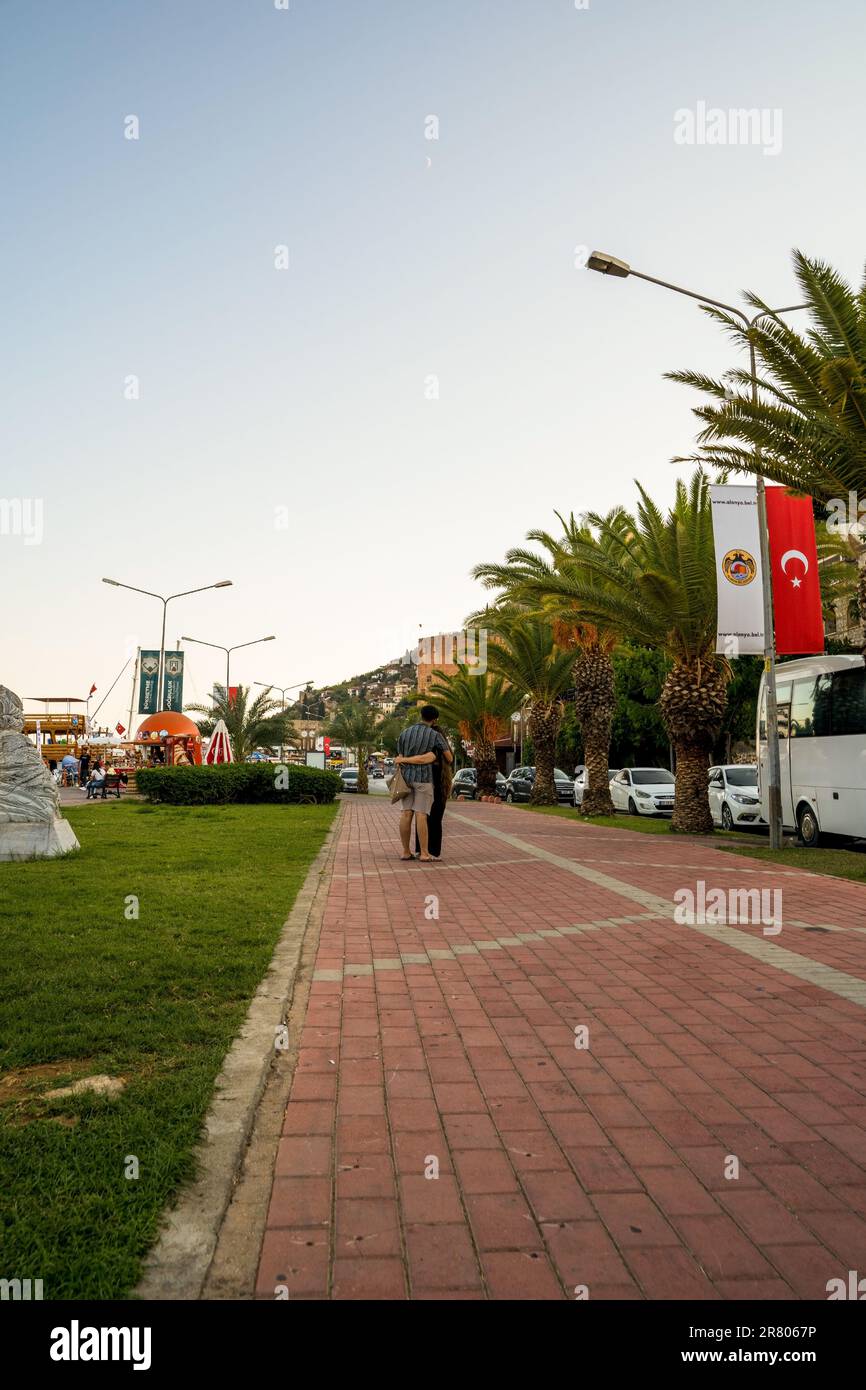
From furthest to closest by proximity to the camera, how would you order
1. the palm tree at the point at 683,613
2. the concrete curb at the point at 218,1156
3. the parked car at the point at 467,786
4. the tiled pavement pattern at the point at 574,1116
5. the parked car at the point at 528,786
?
the parked car at the point at 467,786 < the parked car at the point at 528,786 < the palm tree at the point at 683,613 < the tiled pavement pattern at the point at 574,1116 < the concrete curb at the point at 218,1156

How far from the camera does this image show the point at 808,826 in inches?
659

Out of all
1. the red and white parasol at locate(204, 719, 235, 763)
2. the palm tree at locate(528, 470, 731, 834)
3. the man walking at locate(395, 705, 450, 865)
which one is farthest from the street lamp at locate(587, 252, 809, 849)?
the red and white parasol at locate(204, 719, 235, 763)

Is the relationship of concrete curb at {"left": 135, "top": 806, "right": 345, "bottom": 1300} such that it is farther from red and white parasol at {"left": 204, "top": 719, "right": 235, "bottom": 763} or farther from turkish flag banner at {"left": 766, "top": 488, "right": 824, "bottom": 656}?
red and white parasol at {"left": 204, "top": 719, "right": 235, "bottom": 763}

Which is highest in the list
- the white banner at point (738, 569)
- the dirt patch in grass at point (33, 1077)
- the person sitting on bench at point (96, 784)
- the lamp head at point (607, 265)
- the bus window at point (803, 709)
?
Answer: the lamp head at point (607, 265)

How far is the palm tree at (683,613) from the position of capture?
1836 centimetres

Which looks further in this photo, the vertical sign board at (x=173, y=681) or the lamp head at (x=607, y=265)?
the vertical sign board at (x=173, y=681)

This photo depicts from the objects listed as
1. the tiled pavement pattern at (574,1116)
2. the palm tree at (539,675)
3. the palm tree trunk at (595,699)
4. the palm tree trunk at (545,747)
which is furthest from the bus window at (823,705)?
the palm tree trunk at (545,747)

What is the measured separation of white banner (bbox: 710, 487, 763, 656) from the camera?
1458cm

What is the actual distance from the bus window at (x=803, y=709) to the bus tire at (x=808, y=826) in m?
1.32

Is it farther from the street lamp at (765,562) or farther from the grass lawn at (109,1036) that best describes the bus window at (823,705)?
the grass lawn at (109,1036)

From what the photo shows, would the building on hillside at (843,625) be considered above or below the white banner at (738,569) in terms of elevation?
above

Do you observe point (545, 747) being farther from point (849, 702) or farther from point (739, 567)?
point (739, 567)

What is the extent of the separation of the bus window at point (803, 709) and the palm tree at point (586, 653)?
6954 millimetres
